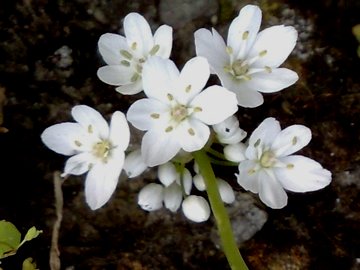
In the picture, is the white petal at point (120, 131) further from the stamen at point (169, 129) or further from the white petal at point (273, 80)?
the white petal at point (273, 80)

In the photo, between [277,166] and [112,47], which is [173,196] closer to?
[277,166]

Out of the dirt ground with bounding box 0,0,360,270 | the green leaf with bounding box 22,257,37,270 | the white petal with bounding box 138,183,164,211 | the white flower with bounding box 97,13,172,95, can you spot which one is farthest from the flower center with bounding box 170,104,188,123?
the green leaf with bounding box 22,257,37,270

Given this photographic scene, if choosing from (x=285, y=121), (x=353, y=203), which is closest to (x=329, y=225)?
(x=353, y=203)

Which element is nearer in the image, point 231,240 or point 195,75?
point 195,75

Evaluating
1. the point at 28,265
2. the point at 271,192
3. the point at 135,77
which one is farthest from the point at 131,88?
the point at 28,265

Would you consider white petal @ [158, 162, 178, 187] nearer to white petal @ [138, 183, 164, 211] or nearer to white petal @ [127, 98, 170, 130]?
white petal @ [138, 183, 164, 211]

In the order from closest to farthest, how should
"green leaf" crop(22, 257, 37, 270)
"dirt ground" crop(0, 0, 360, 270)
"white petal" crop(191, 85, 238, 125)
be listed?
"white petal" crop(191, 85, 238, 125) → "green leaf" crop(22, 257, 37, 270) → "dirt ground" crop(0, 0, 360, 270)

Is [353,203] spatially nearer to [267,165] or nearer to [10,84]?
[267,165]
